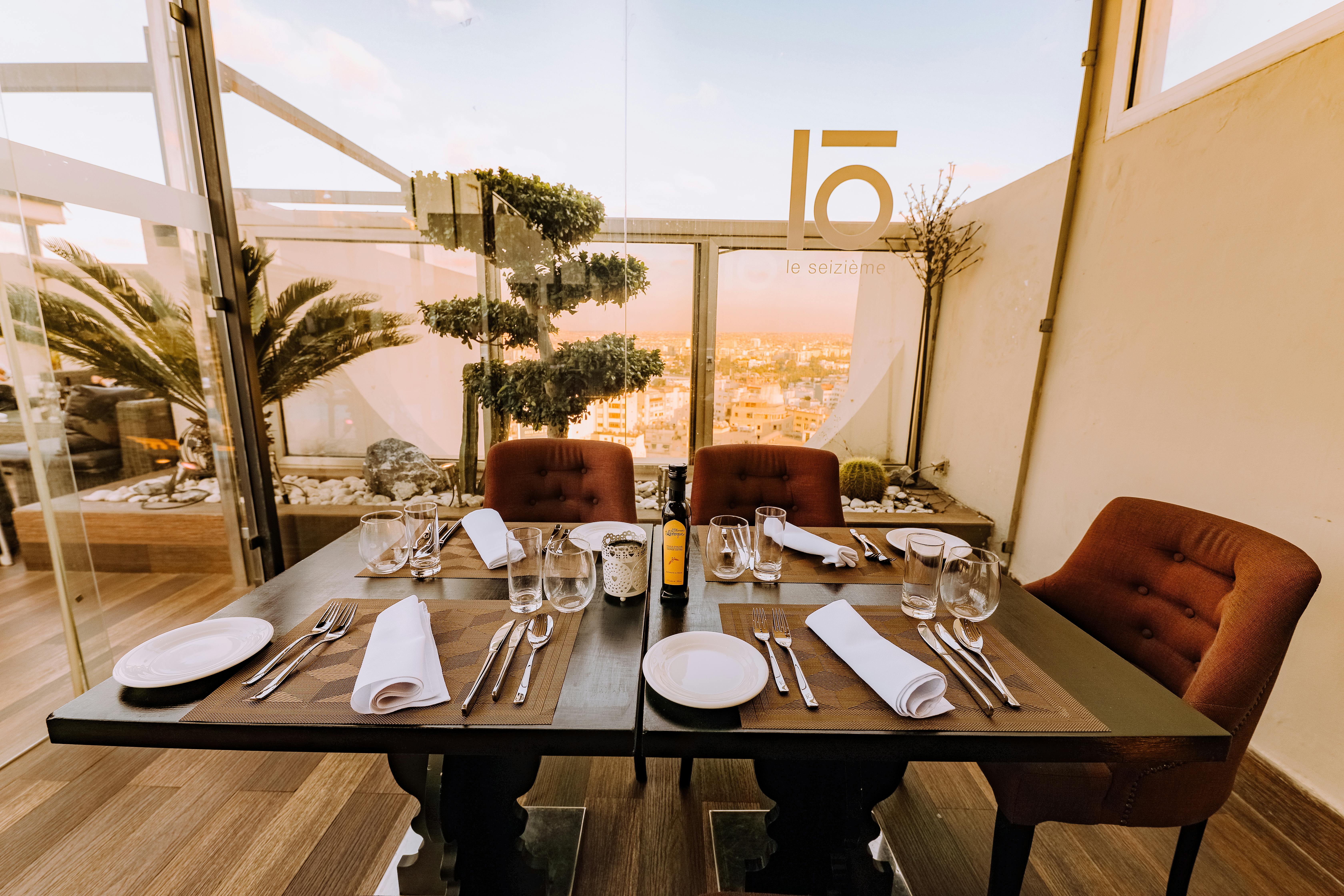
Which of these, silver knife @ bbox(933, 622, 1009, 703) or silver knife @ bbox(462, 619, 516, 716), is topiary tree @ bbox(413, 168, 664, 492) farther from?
silver knife @ bbox(933, 622, 1009, 703)

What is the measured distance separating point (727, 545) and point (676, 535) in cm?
22

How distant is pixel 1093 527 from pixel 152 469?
3.47 metres

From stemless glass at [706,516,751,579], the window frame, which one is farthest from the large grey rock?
the window frame

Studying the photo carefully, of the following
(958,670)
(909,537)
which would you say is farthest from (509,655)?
(909,537)

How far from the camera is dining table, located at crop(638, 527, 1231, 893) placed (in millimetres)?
739

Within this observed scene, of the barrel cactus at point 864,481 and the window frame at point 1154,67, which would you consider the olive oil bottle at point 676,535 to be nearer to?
the window frame at point 1154,67

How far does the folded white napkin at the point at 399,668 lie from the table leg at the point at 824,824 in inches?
30.3

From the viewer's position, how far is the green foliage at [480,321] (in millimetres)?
2852

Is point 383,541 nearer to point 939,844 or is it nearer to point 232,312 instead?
point 939,844

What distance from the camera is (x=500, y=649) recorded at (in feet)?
3.05

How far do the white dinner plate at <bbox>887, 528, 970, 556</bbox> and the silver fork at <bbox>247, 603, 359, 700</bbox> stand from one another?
1.16m

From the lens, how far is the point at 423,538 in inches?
Answer: 48.7

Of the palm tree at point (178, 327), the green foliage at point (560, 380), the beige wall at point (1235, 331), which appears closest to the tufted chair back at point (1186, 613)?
the beige wall at point (1235, 331)

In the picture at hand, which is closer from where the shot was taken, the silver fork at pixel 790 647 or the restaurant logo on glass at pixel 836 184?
the silver fork at pixel 790 647
